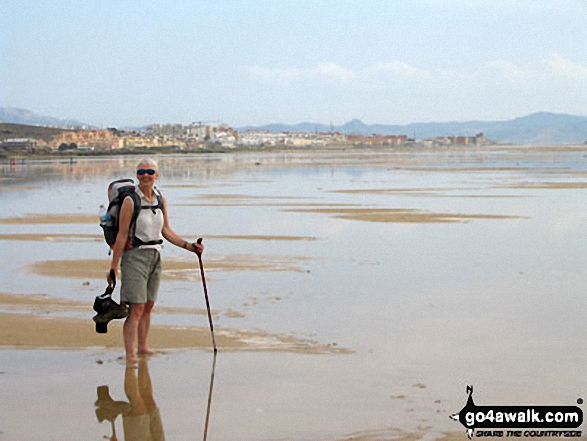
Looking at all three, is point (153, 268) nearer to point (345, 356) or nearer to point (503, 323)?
point (345, 356)

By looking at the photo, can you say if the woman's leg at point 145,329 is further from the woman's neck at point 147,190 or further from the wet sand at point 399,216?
the wet sand at point 399,216

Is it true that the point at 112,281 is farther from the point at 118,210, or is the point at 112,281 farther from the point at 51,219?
the point at 51,219

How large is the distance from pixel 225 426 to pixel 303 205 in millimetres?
20539

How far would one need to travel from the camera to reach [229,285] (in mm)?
11773

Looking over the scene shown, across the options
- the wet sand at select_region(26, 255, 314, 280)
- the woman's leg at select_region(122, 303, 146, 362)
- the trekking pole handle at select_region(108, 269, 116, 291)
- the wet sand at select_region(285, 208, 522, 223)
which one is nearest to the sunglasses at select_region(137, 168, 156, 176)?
the trekking pole handle at select_region(108, 269, 116, 291)

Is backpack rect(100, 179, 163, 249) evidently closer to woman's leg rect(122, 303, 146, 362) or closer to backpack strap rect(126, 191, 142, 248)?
backpack strap rect(126, 191, 142, 248)

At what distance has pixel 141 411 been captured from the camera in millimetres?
6422
